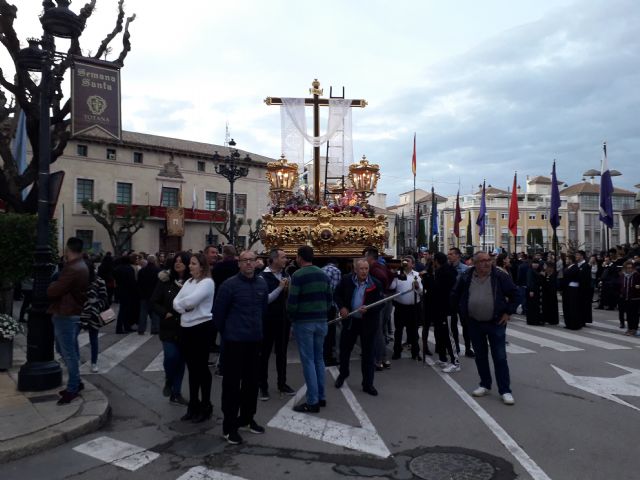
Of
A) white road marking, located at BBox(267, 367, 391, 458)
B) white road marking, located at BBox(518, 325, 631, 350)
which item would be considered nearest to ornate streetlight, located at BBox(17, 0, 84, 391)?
white road marking, located at BBox(267, 367, 391, 458)

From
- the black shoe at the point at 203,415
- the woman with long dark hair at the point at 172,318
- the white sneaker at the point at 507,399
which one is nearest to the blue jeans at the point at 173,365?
the woman with long dark hair at the point at 172,318

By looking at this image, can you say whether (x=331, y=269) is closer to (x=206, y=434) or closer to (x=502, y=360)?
(x=502, y=360)

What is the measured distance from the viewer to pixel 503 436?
503 centimetres

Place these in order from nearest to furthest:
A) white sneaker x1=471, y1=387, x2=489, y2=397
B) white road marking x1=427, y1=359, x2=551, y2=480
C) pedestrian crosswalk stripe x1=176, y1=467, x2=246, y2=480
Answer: pedestrian crosswalk stripe x1=176, y1=467, x2=246, y2=480, white road marking x1=427, y1=359, x2=551, y2=480, white sneaker x1=471, y1=387, x2=489, y2=397

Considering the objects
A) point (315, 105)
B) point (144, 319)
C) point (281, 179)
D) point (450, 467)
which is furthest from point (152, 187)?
point (450, 467)

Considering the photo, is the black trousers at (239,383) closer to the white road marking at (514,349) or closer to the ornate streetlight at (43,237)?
the ornate streetlight at (43,237)

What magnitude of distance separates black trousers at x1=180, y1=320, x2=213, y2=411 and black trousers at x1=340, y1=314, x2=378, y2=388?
198 centimetres

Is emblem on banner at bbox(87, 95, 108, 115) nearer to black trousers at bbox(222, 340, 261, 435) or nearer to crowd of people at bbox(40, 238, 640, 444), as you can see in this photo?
crowd of people at bbox(40, 238, 640, 444)

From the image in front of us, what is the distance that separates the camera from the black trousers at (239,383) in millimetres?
4906

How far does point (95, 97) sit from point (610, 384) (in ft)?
28.5


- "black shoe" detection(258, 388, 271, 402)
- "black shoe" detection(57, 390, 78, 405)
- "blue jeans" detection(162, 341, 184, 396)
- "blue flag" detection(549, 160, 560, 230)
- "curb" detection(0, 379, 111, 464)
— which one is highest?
"blue flag" detection(549, 160, 560, 230)

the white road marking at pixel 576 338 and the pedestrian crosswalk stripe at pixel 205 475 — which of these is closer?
the pedestrian crosswalk stripe at pixel 205 475

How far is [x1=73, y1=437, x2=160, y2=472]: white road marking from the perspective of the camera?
4.45 metres

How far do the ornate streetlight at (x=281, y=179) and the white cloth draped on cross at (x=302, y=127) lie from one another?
781 mm
